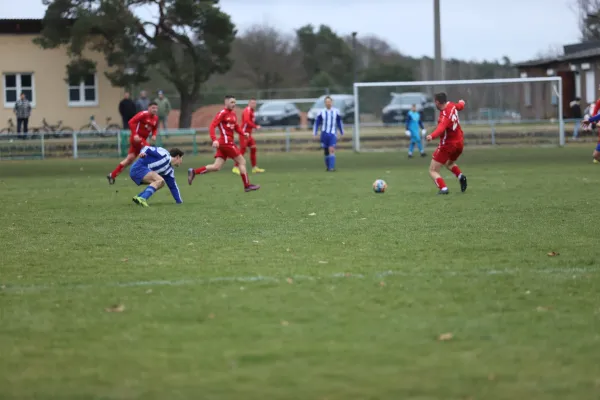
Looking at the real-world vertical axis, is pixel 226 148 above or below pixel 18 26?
below

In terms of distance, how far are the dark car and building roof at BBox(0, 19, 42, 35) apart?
16.6 metres

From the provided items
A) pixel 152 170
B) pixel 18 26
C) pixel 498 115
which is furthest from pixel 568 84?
pixel 152 170

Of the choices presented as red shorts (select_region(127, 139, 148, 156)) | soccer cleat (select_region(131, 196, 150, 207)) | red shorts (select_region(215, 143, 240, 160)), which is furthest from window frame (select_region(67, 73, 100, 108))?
soccer cleat (select_region(131, 196, 150, 207))

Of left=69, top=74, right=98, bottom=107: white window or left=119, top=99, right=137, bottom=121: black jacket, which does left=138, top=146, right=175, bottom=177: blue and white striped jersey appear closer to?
left=119, top=99, right=137, bottom=121: black jacket

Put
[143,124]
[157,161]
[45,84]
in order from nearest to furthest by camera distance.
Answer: [157,161] < [143,124] < [45,84]

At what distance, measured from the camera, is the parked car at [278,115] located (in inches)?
1746

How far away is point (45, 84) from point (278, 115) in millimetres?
10542

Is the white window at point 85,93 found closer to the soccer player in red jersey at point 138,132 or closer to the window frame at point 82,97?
the window frame at point 82,97

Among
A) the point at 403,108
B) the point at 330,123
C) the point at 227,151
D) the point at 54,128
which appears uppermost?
the point at 403,108

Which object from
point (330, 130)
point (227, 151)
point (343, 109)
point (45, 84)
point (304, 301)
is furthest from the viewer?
point (45, 84)

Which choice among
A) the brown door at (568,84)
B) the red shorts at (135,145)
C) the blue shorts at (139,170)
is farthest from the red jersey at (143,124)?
the brown door at (568,84)

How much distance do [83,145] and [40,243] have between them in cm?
2572

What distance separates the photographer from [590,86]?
1815 inches

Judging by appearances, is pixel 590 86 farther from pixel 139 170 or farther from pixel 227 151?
pixel 139 170
